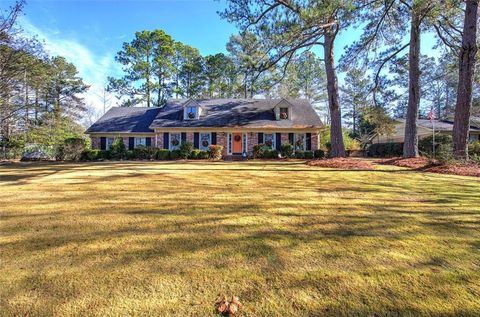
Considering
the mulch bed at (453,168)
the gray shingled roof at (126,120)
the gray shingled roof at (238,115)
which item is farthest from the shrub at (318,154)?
the gray shingled roof at (126,120)

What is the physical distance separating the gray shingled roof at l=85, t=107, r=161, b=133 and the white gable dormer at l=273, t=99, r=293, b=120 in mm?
10362

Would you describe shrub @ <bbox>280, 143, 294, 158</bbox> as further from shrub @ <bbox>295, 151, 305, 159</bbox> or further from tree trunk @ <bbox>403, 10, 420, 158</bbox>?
tree trunk @ <bbox>403, 10, 420, 158</bbox>

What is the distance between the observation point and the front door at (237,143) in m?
20.8

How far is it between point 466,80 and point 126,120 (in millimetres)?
22625

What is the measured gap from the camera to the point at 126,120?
23.2m

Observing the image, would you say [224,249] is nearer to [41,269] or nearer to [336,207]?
[41,269]

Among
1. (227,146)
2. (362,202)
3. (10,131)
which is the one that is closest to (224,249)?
(362,202)

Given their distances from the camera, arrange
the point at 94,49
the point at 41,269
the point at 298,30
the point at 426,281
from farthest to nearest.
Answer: the point at 94,49 → the point at 298,30 → the point at 41,269 → the point at 426,281

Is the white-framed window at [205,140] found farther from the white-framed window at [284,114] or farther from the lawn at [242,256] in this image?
the lawn at [242,256]

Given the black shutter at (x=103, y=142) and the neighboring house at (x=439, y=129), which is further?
the neighboring house at (x=439, y=129)

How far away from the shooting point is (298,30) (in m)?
11.1

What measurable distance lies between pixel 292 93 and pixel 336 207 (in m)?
31.3

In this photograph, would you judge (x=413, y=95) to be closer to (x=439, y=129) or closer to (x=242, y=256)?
(x=242, y=256)

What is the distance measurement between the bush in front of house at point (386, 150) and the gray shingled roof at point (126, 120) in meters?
18.8
